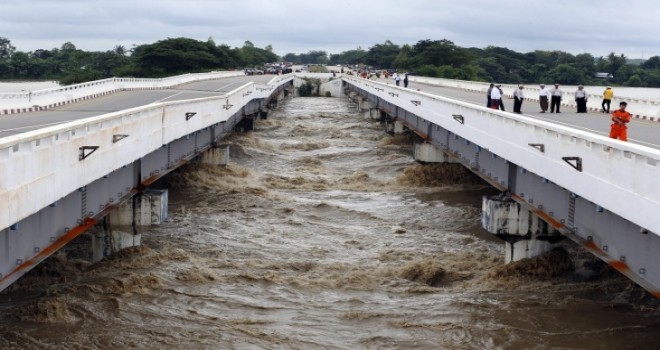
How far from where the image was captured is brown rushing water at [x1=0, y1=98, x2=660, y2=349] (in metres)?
15.8

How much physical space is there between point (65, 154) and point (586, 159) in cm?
916

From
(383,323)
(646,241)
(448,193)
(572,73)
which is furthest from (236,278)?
(572,73)

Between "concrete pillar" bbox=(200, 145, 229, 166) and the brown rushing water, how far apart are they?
6.24 m

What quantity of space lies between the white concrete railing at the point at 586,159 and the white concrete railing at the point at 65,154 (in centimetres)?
896

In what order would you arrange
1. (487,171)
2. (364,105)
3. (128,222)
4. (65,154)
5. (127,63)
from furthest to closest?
(127,63)
(364,105)
(487,171)
(128,222)
(65,154)

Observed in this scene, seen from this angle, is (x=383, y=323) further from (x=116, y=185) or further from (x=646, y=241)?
(x=116, y=185)

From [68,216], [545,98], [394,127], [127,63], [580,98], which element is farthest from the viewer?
[127,63]

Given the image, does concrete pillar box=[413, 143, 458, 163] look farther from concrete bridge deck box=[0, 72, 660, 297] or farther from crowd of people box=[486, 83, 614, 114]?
concrete bridge deck box=[0, 72, 660, 297]

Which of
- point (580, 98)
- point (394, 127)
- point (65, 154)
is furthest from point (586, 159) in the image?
point (394, 127)

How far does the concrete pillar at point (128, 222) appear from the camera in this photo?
20984 millimetres

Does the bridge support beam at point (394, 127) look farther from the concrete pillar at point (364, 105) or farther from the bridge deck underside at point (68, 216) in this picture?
the bridge deck underside at point (68, 216)

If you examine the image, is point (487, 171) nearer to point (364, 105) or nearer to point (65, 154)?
point (65, 154)

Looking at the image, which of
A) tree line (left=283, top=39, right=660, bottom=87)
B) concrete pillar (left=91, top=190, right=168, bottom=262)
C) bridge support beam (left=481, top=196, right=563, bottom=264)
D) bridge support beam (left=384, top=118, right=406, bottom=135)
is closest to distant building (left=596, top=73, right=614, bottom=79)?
tree line (left=283, top=39, right=660, bottom=87)

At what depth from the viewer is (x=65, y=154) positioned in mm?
14219
